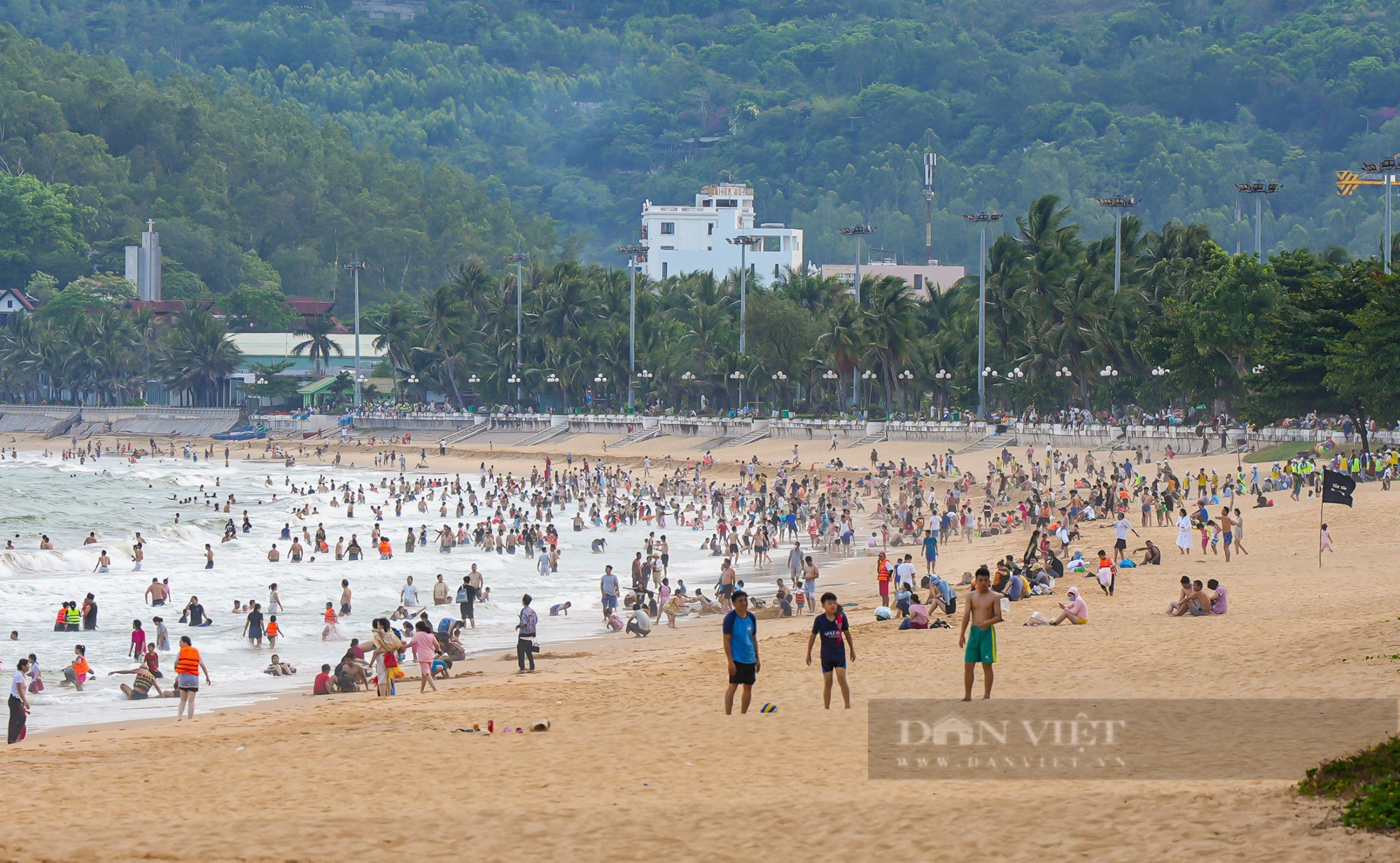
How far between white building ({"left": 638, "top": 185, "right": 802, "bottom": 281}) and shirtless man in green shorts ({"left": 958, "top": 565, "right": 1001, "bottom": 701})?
369 ft

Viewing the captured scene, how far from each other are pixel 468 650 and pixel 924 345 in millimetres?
47779

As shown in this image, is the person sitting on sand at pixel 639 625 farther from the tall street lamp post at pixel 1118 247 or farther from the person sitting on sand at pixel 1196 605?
the tall street lamp post at pixel 1118 247

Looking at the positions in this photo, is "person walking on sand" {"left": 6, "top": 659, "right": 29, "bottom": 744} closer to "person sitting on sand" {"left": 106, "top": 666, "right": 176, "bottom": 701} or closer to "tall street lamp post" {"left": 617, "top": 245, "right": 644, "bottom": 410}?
"person sitting on sand" {"left": 106, "top": 666, "right": 176, "bottom": 701}

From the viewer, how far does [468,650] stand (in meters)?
21.1

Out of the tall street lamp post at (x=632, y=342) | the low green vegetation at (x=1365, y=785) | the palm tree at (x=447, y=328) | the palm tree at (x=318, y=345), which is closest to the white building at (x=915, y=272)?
the palm tree at (x=447, y=328)

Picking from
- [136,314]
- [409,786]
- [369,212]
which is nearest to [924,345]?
[409,786]

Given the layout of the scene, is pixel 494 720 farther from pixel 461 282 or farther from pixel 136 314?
pixel 136 314

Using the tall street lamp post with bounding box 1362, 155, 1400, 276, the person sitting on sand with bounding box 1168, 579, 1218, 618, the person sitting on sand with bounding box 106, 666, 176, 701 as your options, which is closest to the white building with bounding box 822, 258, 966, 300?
the tall street lamp post with bounding box 1362, 155, 1400, 276

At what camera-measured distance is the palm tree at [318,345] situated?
103375 millimetres

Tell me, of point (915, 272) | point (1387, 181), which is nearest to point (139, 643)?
point (1387, 181)

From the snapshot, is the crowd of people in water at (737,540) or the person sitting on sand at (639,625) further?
the person sitting on sand at (639,625)

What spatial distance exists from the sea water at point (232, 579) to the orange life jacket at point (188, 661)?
2.75ft

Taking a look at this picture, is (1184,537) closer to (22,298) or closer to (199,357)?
→ (199,357)

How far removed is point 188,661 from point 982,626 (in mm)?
8511
